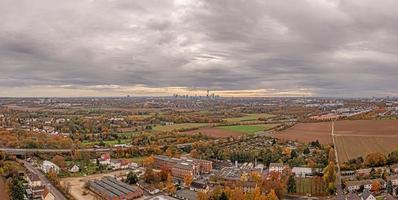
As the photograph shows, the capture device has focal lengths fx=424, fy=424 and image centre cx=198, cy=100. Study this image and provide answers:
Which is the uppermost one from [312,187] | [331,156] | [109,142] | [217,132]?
[331,156]

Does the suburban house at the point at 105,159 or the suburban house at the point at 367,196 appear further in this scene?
the suburban house at the point at 105,159

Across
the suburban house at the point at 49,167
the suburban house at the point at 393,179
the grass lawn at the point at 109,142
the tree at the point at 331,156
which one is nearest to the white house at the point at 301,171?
the tree at the point at 331,156

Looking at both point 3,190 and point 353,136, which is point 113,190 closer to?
point 3,190

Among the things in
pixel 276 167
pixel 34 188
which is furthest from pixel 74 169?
pixel 276 167

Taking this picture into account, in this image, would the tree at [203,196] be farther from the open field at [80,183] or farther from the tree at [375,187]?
the tree at [375,187]

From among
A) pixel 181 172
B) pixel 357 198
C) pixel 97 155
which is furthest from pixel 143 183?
pixel 357 198

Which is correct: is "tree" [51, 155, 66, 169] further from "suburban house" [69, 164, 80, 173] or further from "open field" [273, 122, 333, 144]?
"open field" [273, 122, 333, 144]
